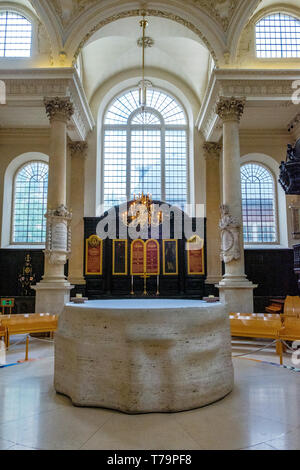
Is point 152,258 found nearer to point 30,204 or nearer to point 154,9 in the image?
point 30,204

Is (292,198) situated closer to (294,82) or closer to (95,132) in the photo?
(294,82)

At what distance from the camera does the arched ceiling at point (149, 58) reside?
49.4 ft

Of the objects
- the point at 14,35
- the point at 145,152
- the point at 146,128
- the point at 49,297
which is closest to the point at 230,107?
the point at 145,152

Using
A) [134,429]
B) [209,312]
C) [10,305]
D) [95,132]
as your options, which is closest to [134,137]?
[95,132]

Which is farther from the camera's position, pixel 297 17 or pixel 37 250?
pixel 37 250

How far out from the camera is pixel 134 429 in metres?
3.45

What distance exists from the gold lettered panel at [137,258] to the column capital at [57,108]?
632 centimetres

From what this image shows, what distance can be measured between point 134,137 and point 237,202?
7.93 metres

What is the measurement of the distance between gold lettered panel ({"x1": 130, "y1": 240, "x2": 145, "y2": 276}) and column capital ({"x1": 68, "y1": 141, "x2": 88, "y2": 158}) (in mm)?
4696

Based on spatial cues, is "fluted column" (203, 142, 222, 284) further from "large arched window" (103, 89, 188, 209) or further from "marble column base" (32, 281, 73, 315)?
"marble column base" (32, 281, 73, 315)

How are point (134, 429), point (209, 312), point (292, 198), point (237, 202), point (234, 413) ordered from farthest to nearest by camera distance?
point (292, 198)
point (237, 202)
point (209, 312)
point (234, 413)
point (134, 429)

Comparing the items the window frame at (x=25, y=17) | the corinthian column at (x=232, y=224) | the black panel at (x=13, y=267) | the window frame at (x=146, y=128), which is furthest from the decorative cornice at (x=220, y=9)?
the black panel at (x=13, y=267)

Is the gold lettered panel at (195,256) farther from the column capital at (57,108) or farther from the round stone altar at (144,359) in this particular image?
the round stone altar at (144,359)

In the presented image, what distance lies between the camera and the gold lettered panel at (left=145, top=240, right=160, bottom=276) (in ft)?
49.7
